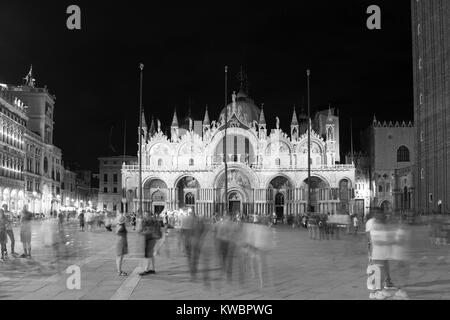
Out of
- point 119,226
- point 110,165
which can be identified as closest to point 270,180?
point 110,165

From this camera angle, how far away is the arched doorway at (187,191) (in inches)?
3167

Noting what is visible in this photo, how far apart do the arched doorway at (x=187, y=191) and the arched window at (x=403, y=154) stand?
30.1m

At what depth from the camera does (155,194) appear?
80375 millimetres

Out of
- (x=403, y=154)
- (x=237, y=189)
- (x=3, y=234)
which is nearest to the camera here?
(x=3, y=234)

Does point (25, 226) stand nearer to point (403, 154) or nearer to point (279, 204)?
point (279, 204)

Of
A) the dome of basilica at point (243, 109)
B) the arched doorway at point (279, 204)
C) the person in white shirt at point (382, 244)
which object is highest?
the dome of basilica at point (243, 109)

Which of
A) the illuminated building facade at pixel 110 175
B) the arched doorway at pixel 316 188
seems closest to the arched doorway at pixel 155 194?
the arched doorway at pixel 316 188

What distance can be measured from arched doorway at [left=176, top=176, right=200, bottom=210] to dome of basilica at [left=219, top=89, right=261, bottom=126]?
10.1 meters

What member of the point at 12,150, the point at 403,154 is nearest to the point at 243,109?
the point at 403,154

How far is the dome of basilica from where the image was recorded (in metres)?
82.1

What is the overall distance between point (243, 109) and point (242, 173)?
42.5 ft

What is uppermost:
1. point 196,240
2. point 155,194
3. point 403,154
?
point 403,154

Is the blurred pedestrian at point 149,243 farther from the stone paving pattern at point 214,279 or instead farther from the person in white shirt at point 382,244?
the person in white shirt at point 382,244

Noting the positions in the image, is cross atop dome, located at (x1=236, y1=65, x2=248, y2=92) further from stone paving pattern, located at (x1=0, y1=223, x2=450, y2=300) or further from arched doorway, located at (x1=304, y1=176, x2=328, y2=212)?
stone paving pattern, located at (x1=0, y1=223, x2=450, y2=300)
